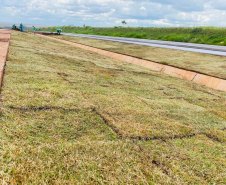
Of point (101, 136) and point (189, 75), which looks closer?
point (101, 136)

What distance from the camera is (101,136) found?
78.5 inches

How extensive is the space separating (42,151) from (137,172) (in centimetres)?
75

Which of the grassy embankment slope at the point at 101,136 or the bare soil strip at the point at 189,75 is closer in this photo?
the grassy embankment slope at the point at 101,136

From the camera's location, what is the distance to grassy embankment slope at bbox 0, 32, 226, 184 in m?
1.49

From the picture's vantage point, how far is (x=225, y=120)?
2912 millimetres

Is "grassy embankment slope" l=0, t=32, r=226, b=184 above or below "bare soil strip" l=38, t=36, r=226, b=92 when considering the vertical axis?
below

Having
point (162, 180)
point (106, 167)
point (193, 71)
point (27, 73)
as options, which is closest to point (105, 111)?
point (106, 167)

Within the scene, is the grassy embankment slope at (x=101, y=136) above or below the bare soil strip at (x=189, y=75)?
below

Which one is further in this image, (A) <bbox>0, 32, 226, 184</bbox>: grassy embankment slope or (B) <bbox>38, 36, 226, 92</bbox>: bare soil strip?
(B) <bbox>38, 36, 226, 92</bbox>: bare soil strip

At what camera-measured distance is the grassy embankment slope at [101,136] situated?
149 cm

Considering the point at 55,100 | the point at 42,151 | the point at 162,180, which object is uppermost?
the point at 55,100

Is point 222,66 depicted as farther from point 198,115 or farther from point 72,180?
point 72,180

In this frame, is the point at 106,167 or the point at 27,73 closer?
the point at 106,167

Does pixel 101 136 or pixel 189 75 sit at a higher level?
pixel 189 75
